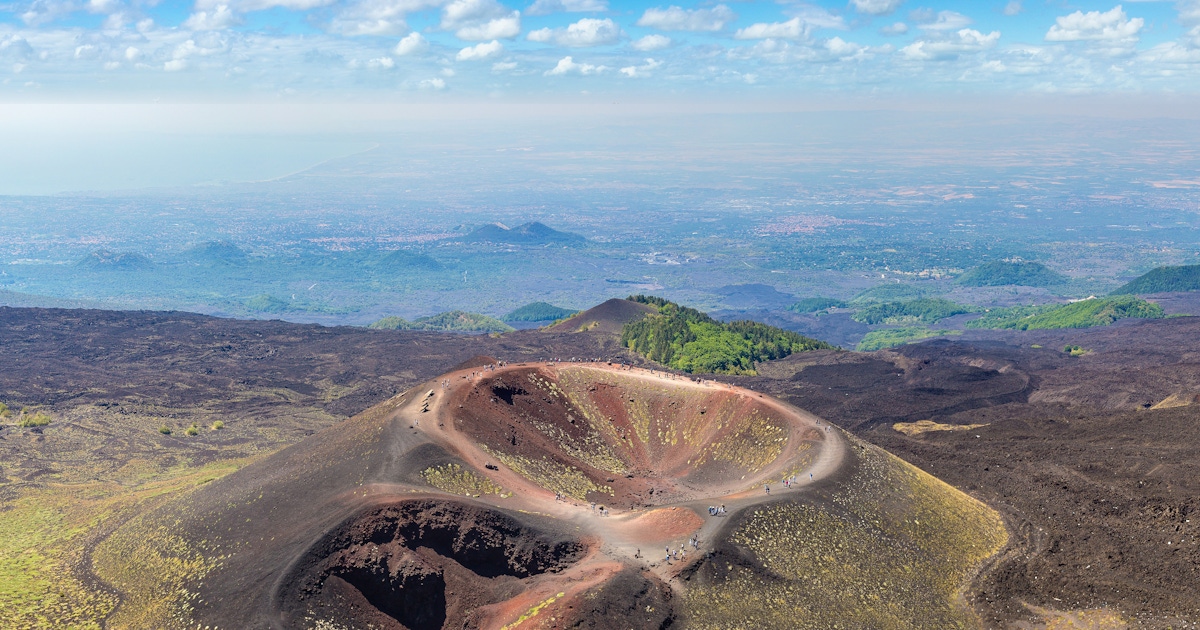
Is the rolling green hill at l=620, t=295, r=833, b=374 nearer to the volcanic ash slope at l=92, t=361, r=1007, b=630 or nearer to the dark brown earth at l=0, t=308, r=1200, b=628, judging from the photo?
the dark brown earth at l=0, t=308, r=1200, b=628

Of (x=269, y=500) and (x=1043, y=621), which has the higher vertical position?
(x=269, y=500)

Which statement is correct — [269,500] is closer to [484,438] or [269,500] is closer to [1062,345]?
[484,438]

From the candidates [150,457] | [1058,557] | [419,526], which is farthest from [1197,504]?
[150,457]

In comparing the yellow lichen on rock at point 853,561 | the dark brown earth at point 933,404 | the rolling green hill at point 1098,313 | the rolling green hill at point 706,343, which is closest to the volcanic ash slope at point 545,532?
the yellow lichen on rock at point 853,561

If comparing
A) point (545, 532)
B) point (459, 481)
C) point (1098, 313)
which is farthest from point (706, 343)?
point (1098, 313)

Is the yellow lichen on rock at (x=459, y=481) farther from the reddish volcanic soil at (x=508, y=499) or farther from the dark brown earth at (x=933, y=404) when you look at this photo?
the dark brown earth at (x=933, y=404)

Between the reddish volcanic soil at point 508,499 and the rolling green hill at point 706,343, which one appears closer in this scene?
the reddish volcanic soil at point 508,499

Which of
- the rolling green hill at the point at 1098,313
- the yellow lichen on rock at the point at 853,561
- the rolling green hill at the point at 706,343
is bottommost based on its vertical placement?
the rolling green hill at the point at 1098,313

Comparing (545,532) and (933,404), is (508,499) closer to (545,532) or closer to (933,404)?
(545,532)
